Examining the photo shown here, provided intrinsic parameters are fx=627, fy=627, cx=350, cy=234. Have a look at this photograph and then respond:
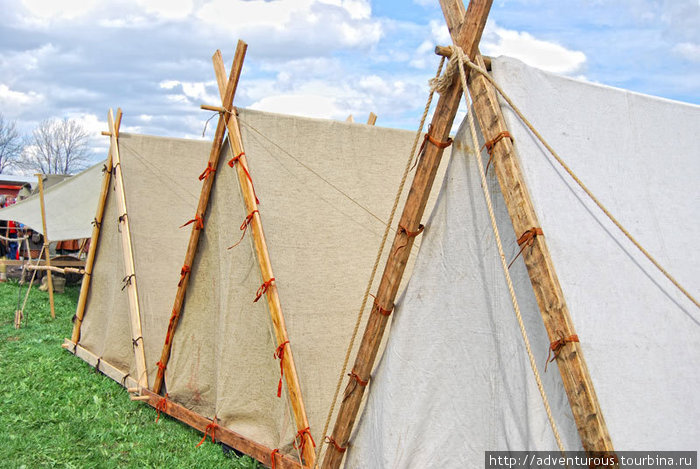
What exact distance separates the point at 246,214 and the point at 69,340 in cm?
492

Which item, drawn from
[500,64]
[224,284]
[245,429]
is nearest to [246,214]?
[224,284]

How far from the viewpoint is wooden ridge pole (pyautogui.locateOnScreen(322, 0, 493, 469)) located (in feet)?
9.71

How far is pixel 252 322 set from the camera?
16.1ft

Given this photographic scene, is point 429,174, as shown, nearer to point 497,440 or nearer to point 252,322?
point 497,440

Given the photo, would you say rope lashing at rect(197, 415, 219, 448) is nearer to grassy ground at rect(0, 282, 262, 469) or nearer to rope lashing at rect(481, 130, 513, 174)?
grassy ground at rect(0, 282, 262, 469)

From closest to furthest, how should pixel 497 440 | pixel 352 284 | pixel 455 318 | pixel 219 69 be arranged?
pixel 497 440
pixel 455 318
pixel 352 284
pixel 219 69

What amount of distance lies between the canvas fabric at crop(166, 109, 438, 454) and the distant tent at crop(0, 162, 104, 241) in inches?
Result: 196

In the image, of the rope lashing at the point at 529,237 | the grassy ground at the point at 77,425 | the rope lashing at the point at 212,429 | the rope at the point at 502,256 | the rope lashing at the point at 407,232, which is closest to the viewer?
the rope at the point at 502,256

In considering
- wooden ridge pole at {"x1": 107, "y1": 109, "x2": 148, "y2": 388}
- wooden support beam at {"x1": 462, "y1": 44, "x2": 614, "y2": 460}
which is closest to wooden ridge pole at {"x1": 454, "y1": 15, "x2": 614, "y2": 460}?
wooden support beam at {"x1": 462, "y1": 44, "x2": 614, "y2": 460}

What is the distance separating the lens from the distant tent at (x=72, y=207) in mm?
9625

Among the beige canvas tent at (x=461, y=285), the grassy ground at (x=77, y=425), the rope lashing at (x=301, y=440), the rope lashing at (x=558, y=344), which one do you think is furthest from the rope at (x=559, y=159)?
the grassy ground at (x=77, y=425)

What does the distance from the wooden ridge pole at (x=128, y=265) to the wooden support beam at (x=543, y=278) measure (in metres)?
4.83

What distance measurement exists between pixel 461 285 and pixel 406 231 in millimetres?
410

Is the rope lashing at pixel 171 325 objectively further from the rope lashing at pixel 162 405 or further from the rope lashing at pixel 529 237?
the rope lashing at pixel 529 237
